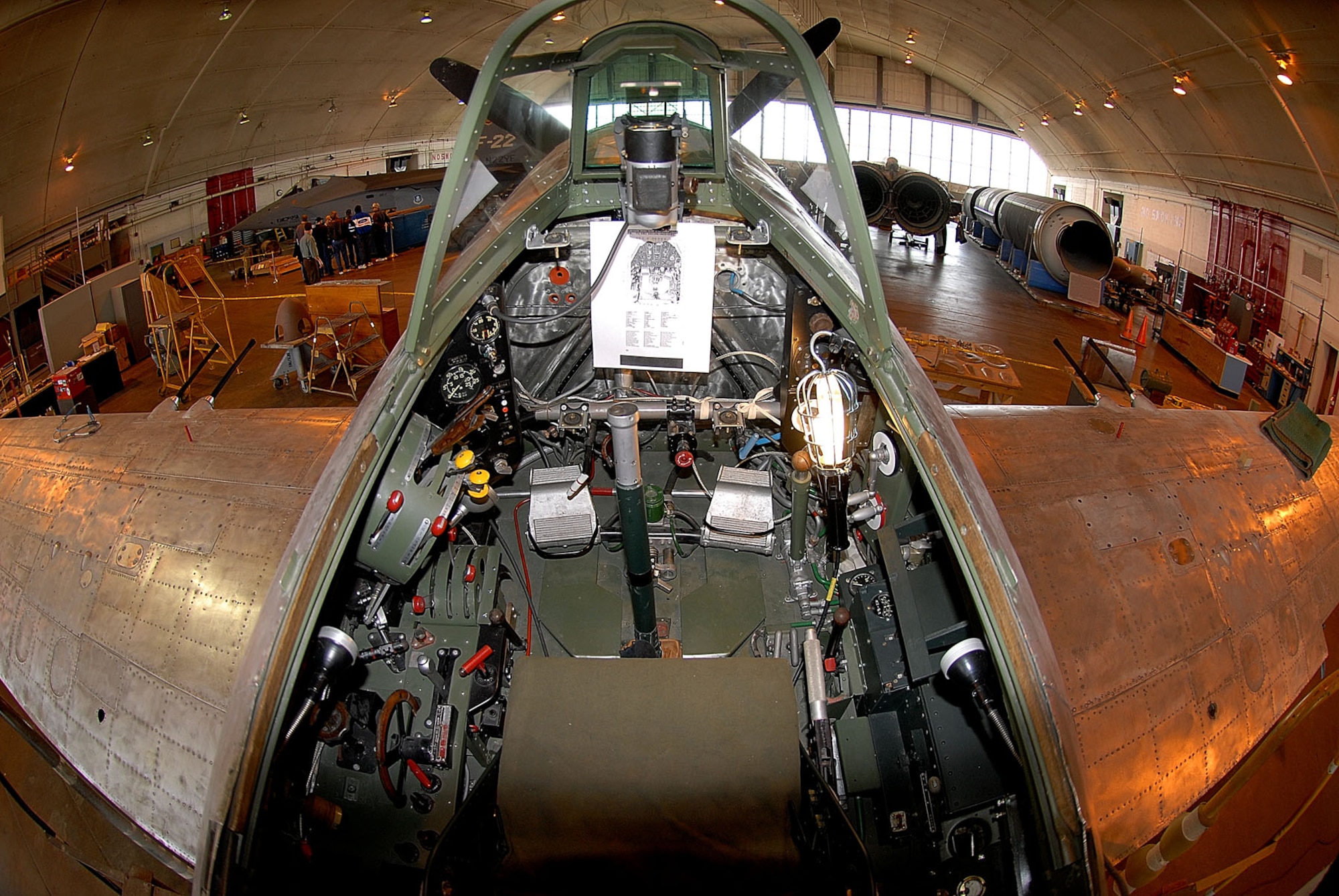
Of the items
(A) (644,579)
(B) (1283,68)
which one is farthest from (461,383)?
(B) (1283,68)

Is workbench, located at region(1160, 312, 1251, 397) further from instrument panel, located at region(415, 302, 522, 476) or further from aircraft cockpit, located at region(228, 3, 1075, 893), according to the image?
instrument panel, located at region(415, 302, 522, 476)

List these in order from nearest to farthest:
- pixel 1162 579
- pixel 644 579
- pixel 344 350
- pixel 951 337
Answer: pixel 1162 579 → pixel 644 579 → pixel 344 350 → pixel 951 337

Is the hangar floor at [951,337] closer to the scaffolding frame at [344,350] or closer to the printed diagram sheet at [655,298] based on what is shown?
the scaffolding frame at [344,350]

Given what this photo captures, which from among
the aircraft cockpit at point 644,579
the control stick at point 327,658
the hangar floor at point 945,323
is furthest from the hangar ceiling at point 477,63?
the control stick at point 327,658

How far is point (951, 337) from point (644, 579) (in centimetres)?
817

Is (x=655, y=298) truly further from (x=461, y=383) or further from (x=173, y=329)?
(x=173, y=329)

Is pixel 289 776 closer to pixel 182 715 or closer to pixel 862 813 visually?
pixel 182 715

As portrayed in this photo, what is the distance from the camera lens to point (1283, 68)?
6.89 metres

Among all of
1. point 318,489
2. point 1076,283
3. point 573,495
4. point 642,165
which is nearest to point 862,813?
point 573,495

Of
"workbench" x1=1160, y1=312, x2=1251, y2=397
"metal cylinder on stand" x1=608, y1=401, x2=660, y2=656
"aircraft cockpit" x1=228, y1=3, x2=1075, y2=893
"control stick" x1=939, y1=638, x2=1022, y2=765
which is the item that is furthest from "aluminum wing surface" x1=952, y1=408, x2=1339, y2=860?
"workbench" x1=1160, y1=312, x2=1251, y2=397

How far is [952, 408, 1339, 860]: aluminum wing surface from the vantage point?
8.25 ft

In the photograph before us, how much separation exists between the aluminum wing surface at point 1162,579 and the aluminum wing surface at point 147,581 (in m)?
2.86

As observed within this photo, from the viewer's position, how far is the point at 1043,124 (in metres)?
16.0

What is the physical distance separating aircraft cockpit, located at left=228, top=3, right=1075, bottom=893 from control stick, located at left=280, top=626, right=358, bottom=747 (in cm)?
1
